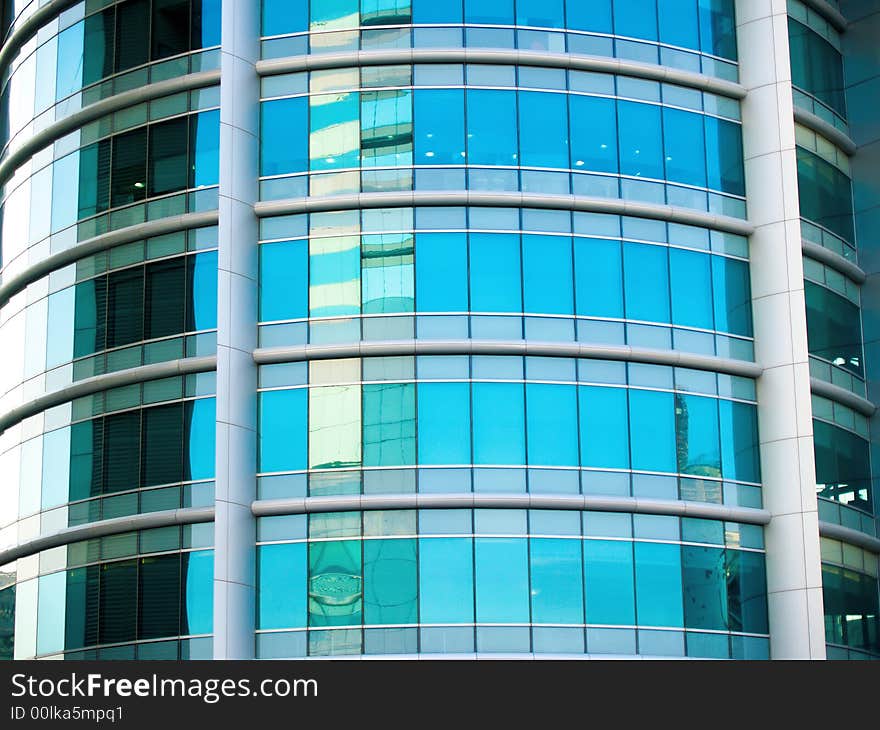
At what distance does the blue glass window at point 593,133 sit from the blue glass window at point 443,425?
658 cm

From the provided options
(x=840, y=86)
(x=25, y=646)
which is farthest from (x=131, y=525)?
(x=840, y=86)

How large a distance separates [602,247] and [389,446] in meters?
7.13

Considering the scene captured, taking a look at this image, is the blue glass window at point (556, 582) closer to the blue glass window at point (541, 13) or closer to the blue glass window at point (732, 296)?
the blue glass window at point (732, 296)

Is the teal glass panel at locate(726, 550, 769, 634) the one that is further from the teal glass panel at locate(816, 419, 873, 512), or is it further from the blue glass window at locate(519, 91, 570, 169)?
the blue glass window at locate(519, 91, 570, 169)

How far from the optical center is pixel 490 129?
39688 millimetres

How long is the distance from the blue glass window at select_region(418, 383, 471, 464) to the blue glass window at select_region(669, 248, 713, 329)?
5922 mm

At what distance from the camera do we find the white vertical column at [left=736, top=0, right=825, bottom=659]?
38.9m

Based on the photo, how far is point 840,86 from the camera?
152 ft

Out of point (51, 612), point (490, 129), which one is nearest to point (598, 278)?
point (490, 129)

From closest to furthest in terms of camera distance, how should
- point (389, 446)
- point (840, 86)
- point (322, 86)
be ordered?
point (389, 446)
point (322, 86)
point (840, 86)

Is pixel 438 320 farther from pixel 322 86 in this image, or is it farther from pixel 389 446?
pixel 322 86

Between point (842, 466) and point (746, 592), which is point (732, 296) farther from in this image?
point (746, 592)

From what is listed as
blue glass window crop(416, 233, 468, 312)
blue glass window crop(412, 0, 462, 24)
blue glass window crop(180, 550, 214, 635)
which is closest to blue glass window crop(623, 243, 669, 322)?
blue glass window crop(416, 233, 468, 312)

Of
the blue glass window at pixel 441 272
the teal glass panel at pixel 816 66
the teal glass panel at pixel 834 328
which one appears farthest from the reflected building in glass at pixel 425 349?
the teal glass panel at pixel 816 66
